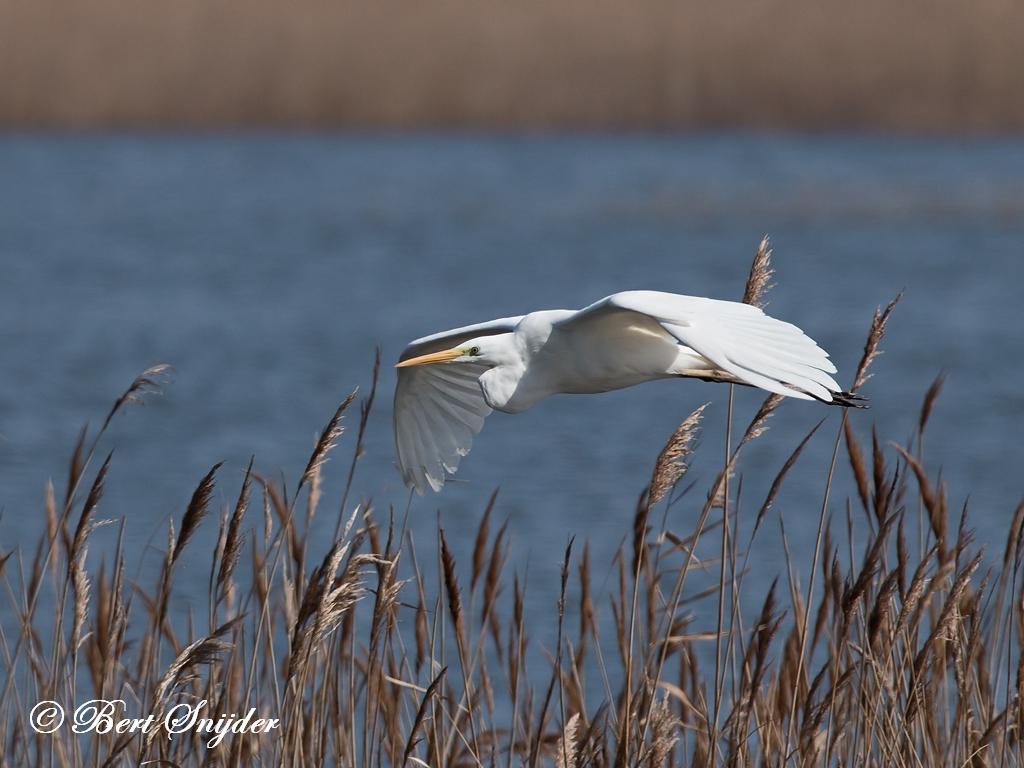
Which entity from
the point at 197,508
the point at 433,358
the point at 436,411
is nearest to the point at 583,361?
the point at 433,358

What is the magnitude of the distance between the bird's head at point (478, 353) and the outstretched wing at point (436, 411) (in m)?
0.04

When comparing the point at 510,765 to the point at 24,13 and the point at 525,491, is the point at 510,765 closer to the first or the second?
the point at 525,491

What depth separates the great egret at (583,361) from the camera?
2473 millimetres

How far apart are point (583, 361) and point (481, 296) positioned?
8.85m

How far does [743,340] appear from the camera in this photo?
257cm

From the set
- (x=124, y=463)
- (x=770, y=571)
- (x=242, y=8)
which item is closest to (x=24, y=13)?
(x=242, y=8)

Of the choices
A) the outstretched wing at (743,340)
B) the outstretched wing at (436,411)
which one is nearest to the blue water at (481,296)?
the outstretched wing at (436,411)

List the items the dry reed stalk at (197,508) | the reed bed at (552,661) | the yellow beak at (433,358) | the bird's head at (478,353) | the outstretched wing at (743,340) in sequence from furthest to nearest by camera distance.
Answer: the yellow beak at (433,358) → the bird's head at (478,353) → the outstretched wing at (743,340) → the reed bed at (552,661) → the dry reed stalk at (197,508)

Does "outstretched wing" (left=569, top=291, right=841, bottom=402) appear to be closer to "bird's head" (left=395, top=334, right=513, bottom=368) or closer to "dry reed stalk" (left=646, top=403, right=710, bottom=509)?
"dry reed stalk" (left=646, top=403, right=710, bottom=509)

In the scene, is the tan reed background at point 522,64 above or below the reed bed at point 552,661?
above

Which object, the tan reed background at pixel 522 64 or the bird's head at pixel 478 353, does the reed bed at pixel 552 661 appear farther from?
the tan reed background at pixel 522 64

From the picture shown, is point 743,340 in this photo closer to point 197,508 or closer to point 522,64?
point 197,508

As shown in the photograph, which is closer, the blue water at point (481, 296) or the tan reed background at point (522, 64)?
the blue water at point (481, 296)

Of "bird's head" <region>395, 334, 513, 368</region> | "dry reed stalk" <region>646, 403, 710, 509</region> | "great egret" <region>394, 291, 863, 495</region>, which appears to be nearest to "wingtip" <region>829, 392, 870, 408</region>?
"great egret" <region>394, 291, 863, 495</region>
